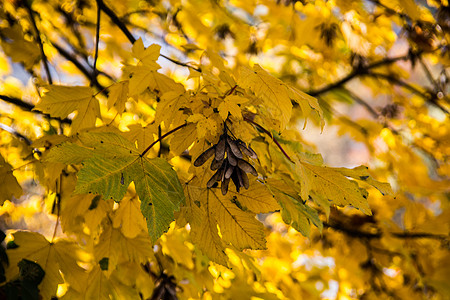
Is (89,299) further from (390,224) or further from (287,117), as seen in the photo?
(390,224)

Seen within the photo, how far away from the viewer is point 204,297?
91cm

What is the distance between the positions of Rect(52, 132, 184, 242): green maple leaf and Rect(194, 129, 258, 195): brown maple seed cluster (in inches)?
2.2

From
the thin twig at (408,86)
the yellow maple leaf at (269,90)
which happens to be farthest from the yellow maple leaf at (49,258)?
the thin twig at (408,86)

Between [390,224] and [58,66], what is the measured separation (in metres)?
1.60

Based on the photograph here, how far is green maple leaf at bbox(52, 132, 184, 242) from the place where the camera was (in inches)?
18.0

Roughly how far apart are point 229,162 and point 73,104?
367mm

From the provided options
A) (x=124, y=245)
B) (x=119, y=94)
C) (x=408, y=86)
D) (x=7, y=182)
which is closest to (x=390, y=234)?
(x=408, y=86)

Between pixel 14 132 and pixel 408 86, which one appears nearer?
pixel 14 132

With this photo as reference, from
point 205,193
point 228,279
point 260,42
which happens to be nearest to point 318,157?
point 205,193

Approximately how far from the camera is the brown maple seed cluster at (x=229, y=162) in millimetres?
511

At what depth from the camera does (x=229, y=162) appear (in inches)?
19.9

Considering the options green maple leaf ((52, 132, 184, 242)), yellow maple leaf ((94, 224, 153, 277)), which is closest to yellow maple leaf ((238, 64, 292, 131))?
green maple leaf ((52, 132, 184, 242))

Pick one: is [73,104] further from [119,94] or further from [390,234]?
[390,234]

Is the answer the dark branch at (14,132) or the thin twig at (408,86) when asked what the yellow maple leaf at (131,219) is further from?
the thin twig at (408,86)
